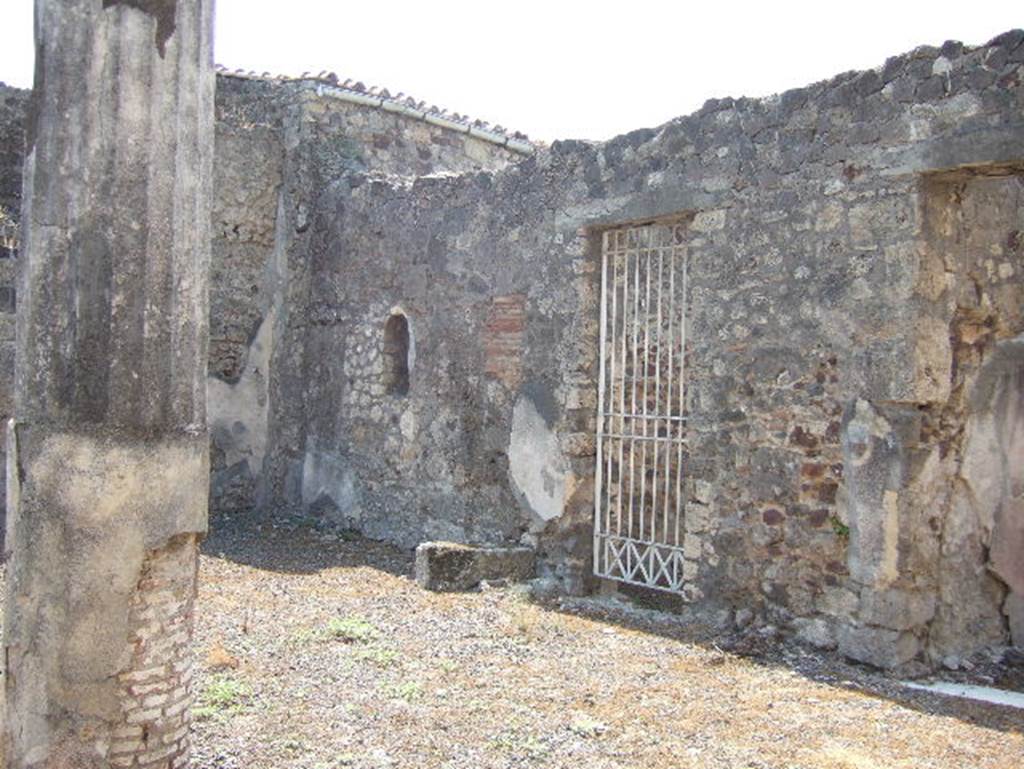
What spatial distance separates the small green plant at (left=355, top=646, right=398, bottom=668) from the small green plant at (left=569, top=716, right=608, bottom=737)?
4.42 feet

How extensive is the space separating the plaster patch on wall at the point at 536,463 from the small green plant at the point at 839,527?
233cm

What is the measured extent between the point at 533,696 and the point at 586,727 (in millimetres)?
544

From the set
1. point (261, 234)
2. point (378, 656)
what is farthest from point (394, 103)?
point (378, 656)

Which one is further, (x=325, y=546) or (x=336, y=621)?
(x=325, y=546)

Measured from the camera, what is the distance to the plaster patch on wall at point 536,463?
8102 mm

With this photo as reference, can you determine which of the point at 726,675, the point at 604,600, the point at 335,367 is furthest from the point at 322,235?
the point at 726,675

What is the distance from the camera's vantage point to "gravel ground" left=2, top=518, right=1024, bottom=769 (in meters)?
4.54

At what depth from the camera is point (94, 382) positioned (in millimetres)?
3760

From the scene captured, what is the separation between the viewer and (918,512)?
5930 millimetres

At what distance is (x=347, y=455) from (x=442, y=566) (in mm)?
2995

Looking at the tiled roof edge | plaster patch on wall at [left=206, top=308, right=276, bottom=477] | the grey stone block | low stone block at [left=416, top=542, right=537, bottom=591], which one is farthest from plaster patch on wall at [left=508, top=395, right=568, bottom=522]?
the tiled roof edge

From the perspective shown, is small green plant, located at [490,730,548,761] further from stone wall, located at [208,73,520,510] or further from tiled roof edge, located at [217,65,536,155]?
tiled roof edge, located at [217,65,536,155]

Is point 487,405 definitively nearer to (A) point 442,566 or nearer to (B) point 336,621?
(A) point 442,566

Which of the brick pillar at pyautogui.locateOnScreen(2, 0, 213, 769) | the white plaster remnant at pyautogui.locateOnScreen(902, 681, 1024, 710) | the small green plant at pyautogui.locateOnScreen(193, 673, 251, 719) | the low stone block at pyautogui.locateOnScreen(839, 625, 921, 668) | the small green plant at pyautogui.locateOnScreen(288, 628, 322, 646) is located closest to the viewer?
the brick pillar at pyautogui.locateOnScreen(2, 0, 213, 769)
